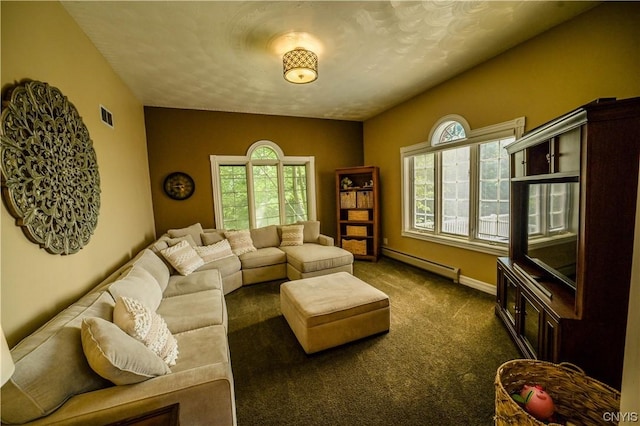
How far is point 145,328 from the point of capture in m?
1.39

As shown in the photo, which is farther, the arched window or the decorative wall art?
the arched window

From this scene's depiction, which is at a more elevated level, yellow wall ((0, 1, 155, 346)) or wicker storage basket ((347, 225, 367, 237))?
yellow wall ((0, 1, 155, 346))

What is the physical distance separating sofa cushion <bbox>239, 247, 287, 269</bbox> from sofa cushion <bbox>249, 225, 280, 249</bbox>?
0.28 metres

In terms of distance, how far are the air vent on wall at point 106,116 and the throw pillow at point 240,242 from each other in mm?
2052

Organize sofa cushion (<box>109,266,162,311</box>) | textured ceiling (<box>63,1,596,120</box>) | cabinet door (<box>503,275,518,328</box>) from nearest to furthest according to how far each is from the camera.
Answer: sofa cushion (<box>109,266,162,311</box>), textured ceiling (<box>63,1,596,120</box>), cabinet door (<box>503,275,518,328</box>)

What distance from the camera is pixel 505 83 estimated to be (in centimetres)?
Answer: 281

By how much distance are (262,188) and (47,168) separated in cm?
344

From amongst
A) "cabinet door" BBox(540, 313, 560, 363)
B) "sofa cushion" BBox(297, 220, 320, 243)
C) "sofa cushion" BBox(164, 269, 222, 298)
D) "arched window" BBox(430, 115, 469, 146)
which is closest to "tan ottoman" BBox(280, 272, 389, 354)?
"sofa cushion" BBox(164, 269, 222, 298)

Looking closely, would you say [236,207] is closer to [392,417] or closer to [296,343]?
[296,343]

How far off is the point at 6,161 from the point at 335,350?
2.38 metres

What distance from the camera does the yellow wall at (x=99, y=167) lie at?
1308mm

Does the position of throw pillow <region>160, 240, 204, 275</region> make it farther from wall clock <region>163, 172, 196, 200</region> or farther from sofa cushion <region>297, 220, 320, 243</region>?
sofa cushion <region>297, 220, 320, 243</region>

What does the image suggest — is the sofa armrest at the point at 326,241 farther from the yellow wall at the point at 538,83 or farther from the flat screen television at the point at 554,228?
the flat screen television at the point at 554,228

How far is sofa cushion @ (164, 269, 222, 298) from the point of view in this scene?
2.51 meters
